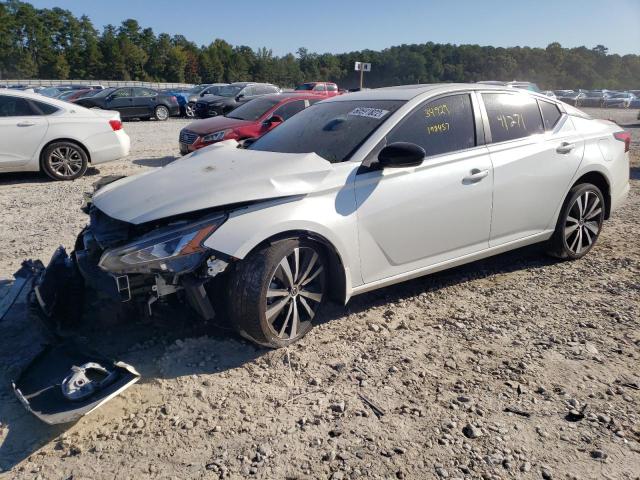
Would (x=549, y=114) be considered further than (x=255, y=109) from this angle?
No

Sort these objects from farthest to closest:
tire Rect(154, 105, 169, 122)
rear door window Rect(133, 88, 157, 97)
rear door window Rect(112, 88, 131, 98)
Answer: tire Rect(154, 105, 169, 122) → rear door window Rect(133, 88, 157, 97) → rear door window Rect(112, 88, 131, 98)

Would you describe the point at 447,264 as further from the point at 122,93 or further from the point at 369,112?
the point at 122,93

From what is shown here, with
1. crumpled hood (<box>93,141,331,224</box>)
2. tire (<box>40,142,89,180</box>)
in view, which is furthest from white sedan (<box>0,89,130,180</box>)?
crumpled hood (<box>93,141,331,224</box>)

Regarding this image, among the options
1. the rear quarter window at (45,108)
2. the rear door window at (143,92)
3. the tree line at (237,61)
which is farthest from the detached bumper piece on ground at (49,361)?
the tree line at (237,61)

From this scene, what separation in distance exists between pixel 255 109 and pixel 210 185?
7.93 m

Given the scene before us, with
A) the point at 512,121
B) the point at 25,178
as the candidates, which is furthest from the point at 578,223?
the point at 25,178

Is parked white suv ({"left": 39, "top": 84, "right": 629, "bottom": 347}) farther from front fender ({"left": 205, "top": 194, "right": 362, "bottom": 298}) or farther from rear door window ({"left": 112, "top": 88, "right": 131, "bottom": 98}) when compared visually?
rear door window ({"left": 112, "top": 88, "right": 131, "bottom": 98})

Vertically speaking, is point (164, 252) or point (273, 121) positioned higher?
point (273, 121)

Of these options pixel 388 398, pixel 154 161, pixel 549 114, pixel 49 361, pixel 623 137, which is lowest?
pixel 388 398

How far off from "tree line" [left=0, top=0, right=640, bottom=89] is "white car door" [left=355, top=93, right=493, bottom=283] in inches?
2775

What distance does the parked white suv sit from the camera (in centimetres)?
301

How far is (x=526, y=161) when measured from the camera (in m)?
4.30

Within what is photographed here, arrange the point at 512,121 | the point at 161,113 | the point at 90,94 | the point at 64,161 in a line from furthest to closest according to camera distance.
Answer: the point at 161,113, the point at 90,94, the point at 64,161, the point at 512,121

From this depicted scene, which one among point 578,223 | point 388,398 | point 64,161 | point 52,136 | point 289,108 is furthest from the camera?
point 289,108
